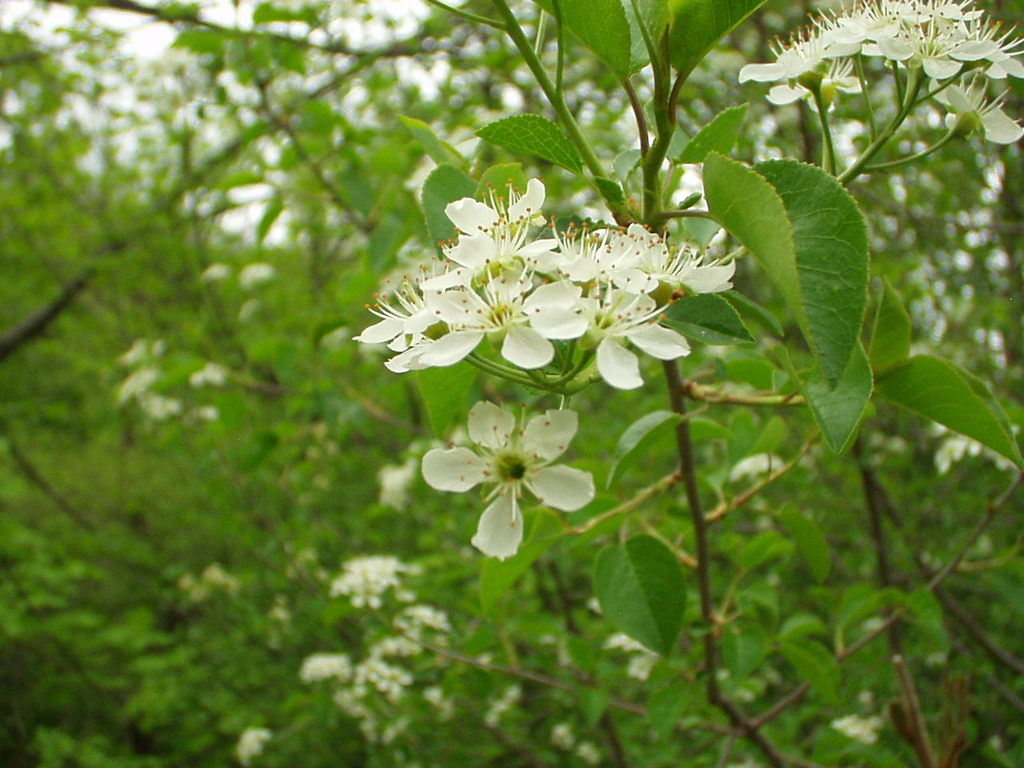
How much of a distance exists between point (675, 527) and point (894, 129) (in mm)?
778

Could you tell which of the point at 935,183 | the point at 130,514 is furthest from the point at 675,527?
the point at 130,514

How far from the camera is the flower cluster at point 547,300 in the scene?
0.67 m

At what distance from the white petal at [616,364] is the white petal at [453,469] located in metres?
0.19

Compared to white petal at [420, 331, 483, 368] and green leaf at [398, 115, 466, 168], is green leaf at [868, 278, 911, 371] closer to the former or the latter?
white petal at [420, 331, 483, 368]

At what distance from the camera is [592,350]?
721mm

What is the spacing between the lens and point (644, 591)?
0.95 meters

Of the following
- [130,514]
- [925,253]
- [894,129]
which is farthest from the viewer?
[130,514]

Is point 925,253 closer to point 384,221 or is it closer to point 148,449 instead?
point 384,221

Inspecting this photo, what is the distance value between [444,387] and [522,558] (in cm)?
28

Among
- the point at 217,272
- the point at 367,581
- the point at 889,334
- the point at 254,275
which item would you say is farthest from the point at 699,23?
the point at 217,272

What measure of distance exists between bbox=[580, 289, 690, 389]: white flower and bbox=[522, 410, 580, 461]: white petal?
0.08m

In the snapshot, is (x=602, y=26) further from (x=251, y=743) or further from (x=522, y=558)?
(x=251, y=743)

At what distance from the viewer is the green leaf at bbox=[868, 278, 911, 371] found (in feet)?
2.44

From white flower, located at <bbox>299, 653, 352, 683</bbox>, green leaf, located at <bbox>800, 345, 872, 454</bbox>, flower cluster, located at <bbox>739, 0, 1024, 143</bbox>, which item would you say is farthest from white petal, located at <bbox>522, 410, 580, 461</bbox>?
white flower, located at <bbox>299, 653, 352, 683</bbox>
